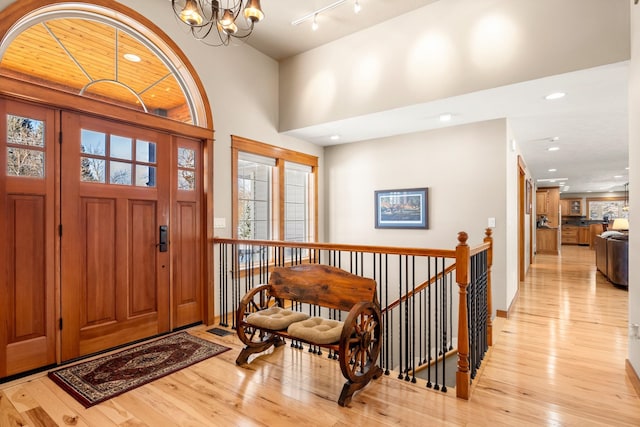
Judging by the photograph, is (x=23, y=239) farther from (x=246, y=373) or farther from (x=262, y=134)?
(x=262, y=134)

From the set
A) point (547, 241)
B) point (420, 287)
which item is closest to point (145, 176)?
point (420, 287)

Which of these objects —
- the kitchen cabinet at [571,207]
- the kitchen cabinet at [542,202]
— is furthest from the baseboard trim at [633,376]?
the kitchen cabinet at [571,207]

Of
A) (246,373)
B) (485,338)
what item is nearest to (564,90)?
(485,338)

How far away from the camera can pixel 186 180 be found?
144 inches

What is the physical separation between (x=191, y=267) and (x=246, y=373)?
1529 millimetres

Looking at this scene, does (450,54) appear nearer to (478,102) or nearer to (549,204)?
(478,102)

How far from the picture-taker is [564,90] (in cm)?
327

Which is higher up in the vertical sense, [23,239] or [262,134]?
[262,134]

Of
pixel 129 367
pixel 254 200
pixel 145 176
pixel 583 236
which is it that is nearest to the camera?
pixel 129 367

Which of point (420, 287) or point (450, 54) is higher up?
point (450, 54)

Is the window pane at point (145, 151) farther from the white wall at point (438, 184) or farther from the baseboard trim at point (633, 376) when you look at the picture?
the baseboard trim at point (633, 376)

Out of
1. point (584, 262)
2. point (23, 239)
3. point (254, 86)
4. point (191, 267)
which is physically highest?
point (254, 86)

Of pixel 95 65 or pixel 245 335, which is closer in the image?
pixel 245 335

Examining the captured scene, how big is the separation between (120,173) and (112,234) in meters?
0.59
